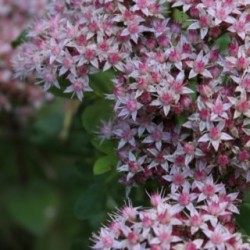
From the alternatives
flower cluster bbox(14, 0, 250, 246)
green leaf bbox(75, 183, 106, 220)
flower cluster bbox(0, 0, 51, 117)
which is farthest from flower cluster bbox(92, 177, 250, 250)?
flower cluster bbox(0, 0, 51, 117)

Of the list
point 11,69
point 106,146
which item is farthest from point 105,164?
point 11,69

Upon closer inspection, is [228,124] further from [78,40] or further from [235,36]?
[78,40]

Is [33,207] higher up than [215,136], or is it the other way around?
[215,136]

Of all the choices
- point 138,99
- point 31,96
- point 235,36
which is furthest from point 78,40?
point 31,96

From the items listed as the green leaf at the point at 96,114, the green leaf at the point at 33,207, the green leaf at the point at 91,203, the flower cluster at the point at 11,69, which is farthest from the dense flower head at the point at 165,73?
the green leaf at the point at 33,207

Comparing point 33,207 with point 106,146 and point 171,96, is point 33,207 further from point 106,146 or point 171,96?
point 171,96

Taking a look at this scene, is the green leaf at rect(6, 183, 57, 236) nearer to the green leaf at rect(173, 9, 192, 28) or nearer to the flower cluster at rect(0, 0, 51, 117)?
the flower cluster at rect(0, 0, 51, 117)
